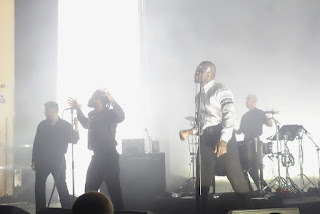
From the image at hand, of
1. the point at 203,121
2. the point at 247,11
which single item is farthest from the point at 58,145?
the point at 247,11

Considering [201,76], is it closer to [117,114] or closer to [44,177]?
[117,114]

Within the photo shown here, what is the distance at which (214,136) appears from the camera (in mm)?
4395

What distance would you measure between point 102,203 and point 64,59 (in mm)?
7619

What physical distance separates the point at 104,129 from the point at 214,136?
56.0 inches

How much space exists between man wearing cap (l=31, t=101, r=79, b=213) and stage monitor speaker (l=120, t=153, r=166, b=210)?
1.14m

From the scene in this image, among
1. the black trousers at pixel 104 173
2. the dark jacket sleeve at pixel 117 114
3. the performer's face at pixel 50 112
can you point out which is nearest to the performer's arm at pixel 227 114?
the dark jacket sleeve at pixel 117 114

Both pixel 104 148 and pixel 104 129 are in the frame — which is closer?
pixel 104 148

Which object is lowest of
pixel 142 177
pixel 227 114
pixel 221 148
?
pixel 142 177

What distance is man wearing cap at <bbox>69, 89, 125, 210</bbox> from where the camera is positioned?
5.06m

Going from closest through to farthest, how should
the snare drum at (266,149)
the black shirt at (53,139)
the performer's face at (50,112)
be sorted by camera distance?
the black shirt at (53,139) < the performer's face at (50,112) < the snare drum at (266,149)

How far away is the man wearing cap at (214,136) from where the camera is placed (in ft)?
14.1

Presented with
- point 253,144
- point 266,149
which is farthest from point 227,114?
point 266,149

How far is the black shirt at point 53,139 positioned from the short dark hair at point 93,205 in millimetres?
4392

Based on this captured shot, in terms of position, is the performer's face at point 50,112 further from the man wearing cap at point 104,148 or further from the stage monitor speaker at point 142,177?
A: the stage monitor speaker at point 142,177
